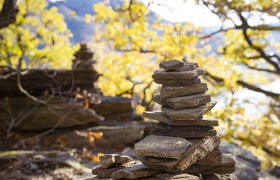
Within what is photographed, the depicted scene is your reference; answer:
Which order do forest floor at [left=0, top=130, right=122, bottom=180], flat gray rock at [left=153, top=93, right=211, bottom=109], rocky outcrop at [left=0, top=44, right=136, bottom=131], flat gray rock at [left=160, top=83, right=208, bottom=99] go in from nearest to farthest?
flat gray rock at [left=153, top=93, right=211, bottom=109] → flat gray rock at [left=160, top=83, right=208, bottom=99] → forest floor at [left=0, top=130, right=122, bottom=180] → rocky outcrop at [left=0, top=44, right=136, bottom=131]

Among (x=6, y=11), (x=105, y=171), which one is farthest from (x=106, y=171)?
(x=6, y=11)

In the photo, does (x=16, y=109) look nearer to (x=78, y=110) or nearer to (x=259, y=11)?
(x=78, y=110)

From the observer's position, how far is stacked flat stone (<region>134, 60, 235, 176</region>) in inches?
252

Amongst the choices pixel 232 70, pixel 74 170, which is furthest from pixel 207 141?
pixel 232 70

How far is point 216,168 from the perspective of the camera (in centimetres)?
719

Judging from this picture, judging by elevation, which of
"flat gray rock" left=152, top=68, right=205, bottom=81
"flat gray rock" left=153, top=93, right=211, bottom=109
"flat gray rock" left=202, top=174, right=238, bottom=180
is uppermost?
"flat gray rock" left=152, top=68, right=205, bottom=81

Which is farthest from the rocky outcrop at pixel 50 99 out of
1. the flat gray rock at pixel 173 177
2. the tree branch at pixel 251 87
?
the flat gray rock at pixel 173 177

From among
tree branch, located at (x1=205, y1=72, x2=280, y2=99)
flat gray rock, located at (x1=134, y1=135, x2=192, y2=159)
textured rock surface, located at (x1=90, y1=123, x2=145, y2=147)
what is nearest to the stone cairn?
flat gray rock, located at (x1=134, y1=135, x2=192, y2=159)

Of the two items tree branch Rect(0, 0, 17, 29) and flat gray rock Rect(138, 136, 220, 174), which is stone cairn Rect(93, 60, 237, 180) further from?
tree branch Rect(0, 0, 17, 29)

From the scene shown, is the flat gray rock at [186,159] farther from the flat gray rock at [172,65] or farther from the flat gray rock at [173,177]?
the flat gray rock at [172,65]

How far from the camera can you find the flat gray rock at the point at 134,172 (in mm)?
6242

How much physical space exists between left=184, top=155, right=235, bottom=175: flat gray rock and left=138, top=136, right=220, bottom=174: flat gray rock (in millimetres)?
336

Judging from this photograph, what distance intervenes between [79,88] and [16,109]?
262 cm

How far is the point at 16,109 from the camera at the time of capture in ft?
49.8
